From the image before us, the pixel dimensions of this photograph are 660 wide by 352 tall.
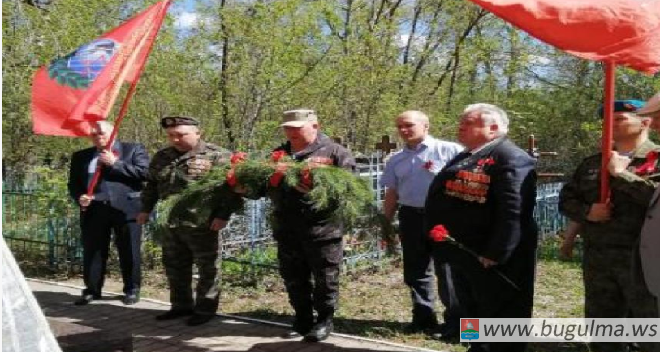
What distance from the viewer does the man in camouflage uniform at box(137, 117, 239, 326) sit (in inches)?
209

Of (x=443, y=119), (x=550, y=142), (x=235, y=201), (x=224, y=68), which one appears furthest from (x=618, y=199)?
(x=550, y=142)

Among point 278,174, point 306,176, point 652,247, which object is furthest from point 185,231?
point 652,247

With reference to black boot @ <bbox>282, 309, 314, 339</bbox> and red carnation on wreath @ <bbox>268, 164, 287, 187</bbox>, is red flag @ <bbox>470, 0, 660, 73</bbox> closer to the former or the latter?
red carnation on wreath @ <bbox>268, 164, 287, 187</bbox>

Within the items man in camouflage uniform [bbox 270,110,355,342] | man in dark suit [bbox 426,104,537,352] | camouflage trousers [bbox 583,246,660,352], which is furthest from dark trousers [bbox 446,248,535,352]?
man in camouflage uniform [bbox 270,110,355,342]

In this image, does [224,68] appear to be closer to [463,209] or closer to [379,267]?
[379,267]

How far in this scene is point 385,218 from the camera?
440cm

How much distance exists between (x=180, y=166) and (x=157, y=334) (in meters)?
1.34

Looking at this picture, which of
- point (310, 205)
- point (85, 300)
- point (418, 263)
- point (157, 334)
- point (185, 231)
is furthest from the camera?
point (85, 300)

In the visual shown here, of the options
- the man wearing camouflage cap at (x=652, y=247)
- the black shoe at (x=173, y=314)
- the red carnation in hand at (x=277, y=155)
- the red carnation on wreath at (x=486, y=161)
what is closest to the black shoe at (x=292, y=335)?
the black shoe at (x=173, y=314)

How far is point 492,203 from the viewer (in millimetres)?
3797

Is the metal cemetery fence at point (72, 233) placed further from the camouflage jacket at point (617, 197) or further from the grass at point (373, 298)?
the camouflage jacket at point (617, 197)

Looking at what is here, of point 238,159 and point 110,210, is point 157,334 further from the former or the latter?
point 238,159

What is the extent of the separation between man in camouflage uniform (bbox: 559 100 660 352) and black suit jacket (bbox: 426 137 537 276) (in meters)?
0.32

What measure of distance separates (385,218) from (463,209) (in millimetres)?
682
